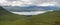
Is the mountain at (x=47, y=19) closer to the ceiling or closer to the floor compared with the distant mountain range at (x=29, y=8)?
closer to the floor

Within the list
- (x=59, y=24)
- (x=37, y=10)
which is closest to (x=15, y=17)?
(x=37, y=10)

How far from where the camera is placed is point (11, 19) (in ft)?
2.71

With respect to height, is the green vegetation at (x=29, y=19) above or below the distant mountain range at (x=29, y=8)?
below

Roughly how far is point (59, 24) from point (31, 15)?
22 centimetres

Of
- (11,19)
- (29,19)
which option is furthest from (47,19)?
(11,19)

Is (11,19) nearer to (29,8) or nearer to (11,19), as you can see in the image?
(11,19)

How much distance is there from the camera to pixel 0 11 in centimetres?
82

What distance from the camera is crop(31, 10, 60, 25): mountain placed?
2.72 feet

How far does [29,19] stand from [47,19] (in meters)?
0.13

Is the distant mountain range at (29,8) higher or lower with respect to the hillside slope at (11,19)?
higher

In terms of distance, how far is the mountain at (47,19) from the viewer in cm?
83

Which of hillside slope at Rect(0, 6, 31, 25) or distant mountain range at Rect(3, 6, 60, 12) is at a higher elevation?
distant mountain range at Rect(3, 6, 60, 12)

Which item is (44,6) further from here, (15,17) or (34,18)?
(15,17)

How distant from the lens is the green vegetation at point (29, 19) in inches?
32.5
